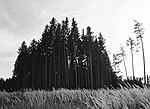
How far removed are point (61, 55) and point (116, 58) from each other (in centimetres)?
2650

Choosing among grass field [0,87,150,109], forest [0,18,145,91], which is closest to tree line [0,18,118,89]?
forest [0,18,145,91]

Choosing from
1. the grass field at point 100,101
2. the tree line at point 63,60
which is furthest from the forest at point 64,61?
the grass field at point 100,101

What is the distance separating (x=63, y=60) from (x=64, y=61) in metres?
2.85

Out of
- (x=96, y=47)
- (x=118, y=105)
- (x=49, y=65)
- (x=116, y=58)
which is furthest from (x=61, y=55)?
(x=118, y=105)

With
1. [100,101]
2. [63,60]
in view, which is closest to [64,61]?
[63,60]

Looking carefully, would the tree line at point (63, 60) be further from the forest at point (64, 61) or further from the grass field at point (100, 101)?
the grass field at point (100, 101)

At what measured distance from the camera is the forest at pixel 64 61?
50219mm

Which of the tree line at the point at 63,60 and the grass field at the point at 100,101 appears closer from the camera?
the grass field at the point at 100,101

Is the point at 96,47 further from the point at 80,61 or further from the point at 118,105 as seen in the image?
the point at 118,105

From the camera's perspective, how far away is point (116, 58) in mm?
72062

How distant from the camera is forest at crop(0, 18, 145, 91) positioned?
1977 inches

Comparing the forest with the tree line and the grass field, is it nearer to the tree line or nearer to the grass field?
the tree line

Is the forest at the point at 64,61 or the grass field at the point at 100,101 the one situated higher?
the forest at the point at 64,61

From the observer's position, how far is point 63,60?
170ft
